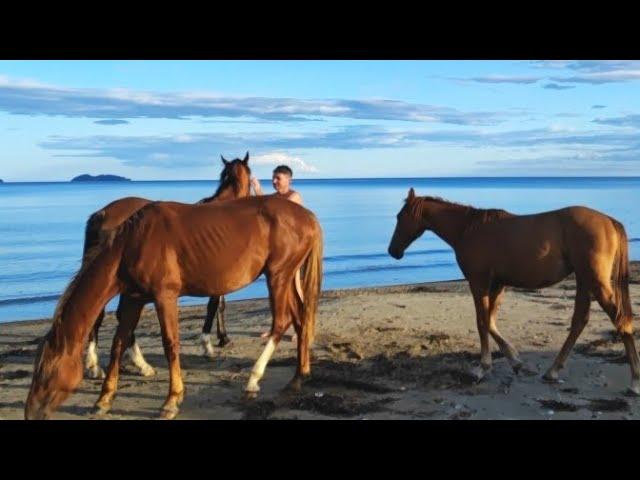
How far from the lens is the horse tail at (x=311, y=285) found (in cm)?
697

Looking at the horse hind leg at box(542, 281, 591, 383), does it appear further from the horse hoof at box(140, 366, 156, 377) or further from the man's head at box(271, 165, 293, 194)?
the horse hoof at box(140, 366, 156, 377)

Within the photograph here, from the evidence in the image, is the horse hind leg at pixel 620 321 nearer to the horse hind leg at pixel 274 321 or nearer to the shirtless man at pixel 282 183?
the horse hind leg at pixel 274 321

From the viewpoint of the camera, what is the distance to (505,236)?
698cm

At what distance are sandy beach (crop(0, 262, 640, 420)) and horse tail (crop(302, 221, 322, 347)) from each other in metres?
0.58

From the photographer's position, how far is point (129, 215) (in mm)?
7273

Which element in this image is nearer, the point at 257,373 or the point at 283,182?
the point at 257,373

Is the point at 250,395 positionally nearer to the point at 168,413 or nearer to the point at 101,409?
the point at 168,413

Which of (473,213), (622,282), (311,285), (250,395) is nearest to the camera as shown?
(250,395)

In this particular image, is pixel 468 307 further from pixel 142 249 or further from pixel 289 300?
pixel 142 249

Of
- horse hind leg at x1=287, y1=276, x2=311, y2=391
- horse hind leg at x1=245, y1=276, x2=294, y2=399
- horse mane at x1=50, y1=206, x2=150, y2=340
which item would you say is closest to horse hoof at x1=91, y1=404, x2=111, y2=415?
horse mane at x1=50, y1=206, x2=150, y2=340

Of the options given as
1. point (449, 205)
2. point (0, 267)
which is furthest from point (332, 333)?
point (0, 267)

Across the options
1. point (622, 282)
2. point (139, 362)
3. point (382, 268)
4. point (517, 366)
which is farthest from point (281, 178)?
point (382, 268)

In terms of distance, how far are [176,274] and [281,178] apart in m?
3.12

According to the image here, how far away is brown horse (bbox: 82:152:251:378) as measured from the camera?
23.8ft
